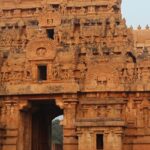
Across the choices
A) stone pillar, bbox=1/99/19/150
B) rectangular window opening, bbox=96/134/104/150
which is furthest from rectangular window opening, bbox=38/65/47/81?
rectangular window opening, bbox=96/134/104/150

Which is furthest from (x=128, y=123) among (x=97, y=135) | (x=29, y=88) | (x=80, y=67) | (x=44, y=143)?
(x=44, y=143)

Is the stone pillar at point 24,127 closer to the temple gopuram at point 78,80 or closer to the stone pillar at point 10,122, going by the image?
the temple gopuram at point 78,80

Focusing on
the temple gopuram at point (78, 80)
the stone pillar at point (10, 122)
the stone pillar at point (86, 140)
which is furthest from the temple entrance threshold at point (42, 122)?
the stone pillar at point (86, 140)

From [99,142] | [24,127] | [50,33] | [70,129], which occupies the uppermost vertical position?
[50,33]

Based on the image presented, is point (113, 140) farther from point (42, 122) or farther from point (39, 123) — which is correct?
point (42, 122)

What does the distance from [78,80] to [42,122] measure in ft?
25.9

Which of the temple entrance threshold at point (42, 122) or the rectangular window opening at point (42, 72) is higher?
the rectangular window opening at point (42, 72)

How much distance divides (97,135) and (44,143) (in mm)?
9475

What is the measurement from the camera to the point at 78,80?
103 ft

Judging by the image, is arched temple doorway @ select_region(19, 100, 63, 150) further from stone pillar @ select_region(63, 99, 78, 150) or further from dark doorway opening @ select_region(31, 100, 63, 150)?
stone pillar @ select_region(63, 99, 78, 150)

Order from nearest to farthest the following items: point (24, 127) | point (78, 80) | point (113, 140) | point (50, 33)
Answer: point (113, 140) → point (78, 80) → point (24, 127) → point (50, 33)

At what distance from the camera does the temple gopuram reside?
29938mm

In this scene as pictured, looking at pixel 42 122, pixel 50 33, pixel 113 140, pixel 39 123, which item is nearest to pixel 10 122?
pixel 39 123

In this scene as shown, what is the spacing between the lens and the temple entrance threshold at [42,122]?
35000 mm
